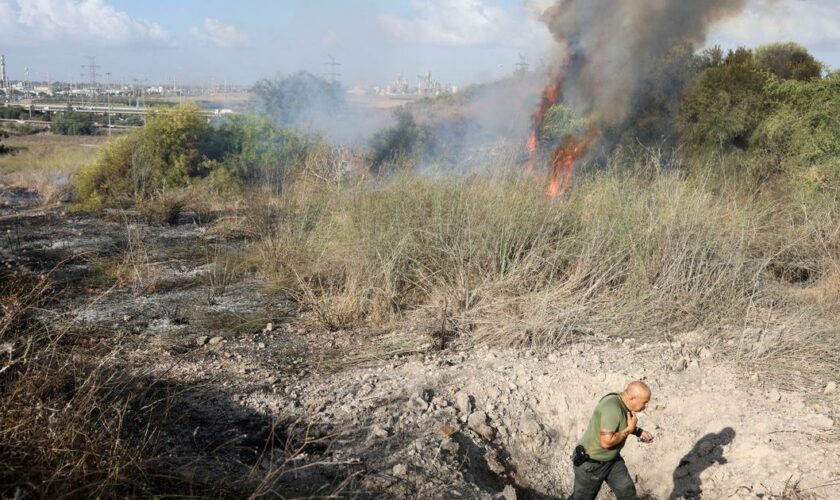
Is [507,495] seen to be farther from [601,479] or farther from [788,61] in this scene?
[788,61]

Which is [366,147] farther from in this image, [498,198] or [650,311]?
[650,311]

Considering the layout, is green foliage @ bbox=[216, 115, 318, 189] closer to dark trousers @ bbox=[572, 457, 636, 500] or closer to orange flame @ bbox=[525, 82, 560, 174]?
orange flame @ bbox=[525, 82, 560, 174]

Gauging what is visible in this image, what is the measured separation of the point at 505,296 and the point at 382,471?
2.70m

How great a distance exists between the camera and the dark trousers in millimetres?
3752

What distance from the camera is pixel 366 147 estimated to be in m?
15.4

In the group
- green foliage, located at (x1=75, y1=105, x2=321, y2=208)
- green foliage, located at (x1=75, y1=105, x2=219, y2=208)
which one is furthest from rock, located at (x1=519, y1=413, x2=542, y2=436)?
green foliage, located at (x1=75, y1=105, x2=219, y2=208)

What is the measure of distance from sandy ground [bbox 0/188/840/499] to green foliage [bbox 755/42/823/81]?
13204mm

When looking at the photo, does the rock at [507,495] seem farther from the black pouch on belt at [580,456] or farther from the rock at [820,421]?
the rock at [820,421]

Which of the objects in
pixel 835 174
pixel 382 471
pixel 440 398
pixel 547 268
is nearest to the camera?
pixel 382 471

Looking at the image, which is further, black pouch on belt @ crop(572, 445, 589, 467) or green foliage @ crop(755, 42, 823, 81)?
green foliage @ crop(755, 42, 823, 81)

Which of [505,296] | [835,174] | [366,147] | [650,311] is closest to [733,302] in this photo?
[650,311]

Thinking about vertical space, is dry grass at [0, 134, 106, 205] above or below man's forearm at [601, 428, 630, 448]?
below

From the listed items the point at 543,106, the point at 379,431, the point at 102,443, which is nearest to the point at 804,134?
the point at 543,106

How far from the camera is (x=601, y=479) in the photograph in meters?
3.80
